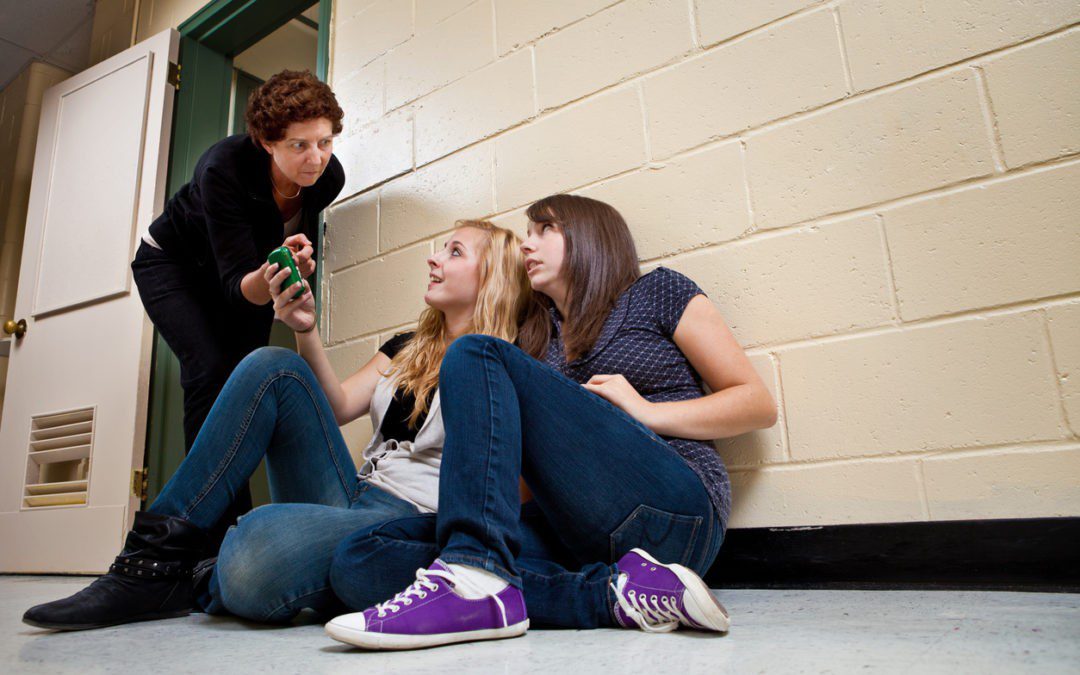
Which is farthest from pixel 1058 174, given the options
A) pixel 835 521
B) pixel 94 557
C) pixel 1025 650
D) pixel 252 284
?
pixel 94 557

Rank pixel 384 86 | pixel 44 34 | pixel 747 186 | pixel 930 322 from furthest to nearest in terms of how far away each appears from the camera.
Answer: pixel 44 34 → pixel 384 86 → pixel 747 186 → pixel 930 322

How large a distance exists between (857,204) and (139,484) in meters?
2.32

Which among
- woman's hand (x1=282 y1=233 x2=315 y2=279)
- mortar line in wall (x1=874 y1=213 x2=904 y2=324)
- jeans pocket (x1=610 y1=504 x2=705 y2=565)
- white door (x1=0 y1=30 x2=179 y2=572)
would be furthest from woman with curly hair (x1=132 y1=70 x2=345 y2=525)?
mortar line in wall (x1=874 y1=213 x2=904 y2=324)

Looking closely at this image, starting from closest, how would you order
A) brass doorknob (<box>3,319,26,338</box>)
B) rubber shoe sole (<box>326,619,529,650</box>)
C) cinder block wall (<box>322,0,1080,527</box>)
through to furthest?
rubber shoe sole (<box>326,619,529,650</box>), cinder block wall (<box>322,0,1080,527</box>), brass doorknob (<box>3,319,26,338</box>)

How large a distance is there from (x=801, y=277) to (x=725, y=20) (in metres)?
0.62

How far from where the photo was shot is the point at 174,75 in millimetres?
2744

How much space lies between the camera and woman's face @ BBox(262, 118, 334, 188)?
1.77m

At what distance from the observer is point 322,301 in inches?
89.0

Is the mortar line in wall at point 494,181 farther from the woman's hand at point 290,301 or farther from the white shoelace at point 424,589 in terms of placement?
the white shoelace at point 424,589

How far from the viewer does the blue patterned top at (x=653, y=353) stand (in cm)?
122

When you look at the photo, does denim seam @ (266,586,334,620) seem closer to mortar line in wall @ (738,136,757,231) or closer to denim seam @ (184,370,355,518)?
denim seam @ (184,370,355,518)

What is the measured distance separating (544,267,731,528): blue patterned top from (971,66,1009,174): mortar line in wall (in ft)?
1.86

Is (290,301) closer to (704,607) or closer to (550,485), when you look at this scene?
(550,485)

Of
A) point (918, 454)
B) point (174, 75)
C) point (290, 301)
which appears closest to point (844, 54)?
point (918, 454)
